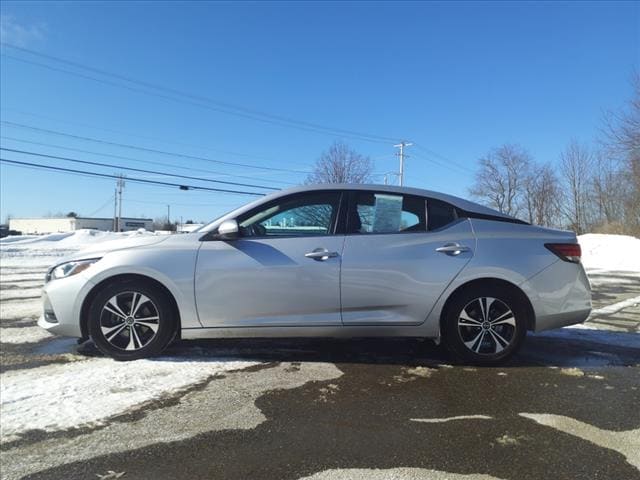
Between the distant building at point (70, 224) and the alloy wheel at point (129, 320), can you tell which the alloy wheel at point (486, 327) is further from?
the distant building at point (70, 224)

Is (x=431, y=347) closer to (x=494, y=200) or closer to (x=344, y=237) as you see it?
(x=344, y=237)

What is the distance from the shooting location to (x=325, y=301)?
3955 mm

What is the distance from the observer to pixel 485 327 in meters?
3.98

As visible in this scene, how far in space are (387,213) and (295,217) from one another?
2.78 ft

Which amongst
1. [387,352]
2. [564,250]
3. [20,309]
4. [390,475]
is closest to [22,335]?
[20,309]

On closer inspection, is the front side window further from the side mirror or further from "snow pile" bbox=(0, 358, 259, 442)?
"snow pile" bbox=(0, 358, 259, 442)

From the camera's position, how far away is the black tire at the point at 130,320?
13.1 ft

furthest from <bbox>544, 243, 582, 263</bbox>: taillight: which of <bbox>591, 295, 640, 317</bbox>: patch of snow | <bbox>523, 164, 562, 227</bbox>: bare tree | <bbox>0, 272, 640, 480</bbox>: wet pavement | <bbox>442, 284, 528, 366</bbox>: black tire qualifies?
<bbox>523, 164, 562, 227</bbox>: bare tree

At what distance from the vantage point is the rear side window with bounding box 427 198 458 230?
416cm

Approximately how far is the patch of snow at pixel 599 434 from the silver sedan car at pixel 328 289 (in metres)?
1.04

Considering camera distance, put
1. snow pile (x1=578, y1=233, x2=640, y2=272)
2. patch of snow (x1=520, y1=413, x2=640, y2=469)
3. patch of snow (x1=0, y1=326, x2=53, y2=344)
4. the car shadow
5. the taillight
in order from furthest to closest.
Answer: snow pile (x1=578, y1=233, x2=640, y2=272) → patch of snow (x1=0, y1=326, x2=53, y2=344) → the car shadow → the taillight → patch of snow (x1=520, y1=413, x2=640, y2=469)

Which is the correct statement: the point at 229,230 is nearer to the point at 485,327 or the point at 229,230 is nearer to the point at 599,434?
the point at 485,327

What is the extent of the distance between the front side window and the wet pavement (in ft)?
3.85

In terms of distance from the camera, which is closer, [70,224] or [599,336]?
[599,336]
